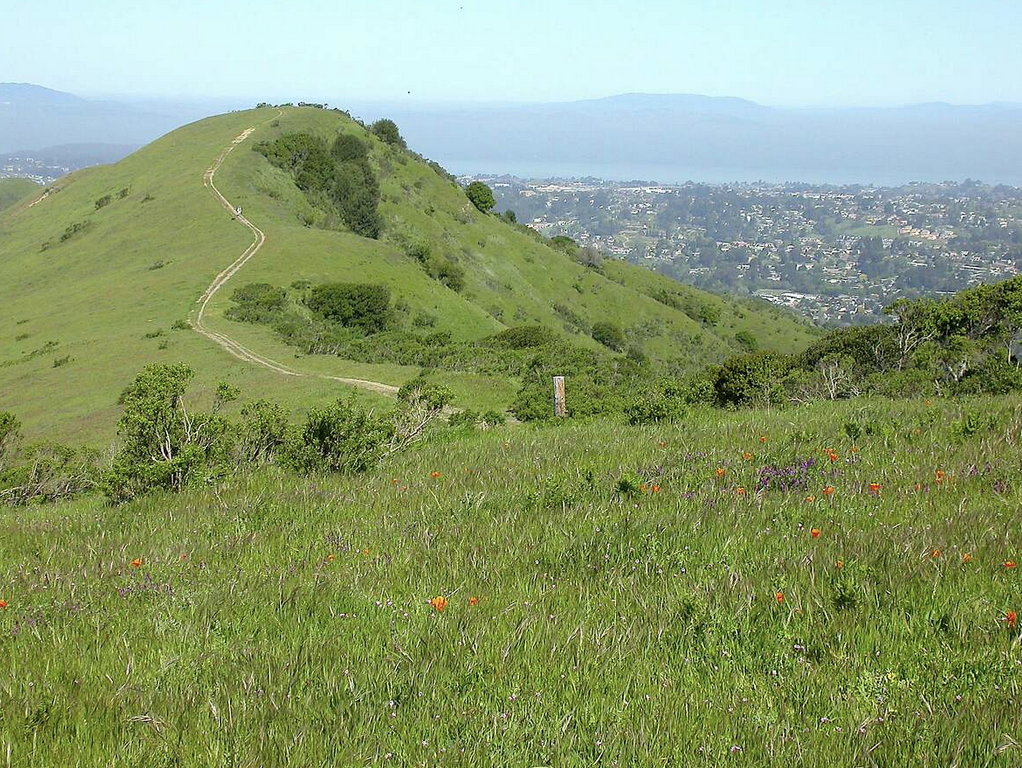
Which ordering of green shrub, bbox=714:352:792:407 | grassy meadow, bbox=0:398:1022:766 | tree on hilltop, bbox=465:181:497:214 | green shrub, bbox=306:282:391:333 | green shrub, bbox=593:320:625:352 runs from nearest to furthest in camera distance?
grassy meadow, bbox=0:398:1022:766, green shrub, bbox=714:352:792:407, green shrub, bbox=306:282:391:333, green shrub, bbox=593:320:625:352, tree on hilltop, bbox=465:181:497:214

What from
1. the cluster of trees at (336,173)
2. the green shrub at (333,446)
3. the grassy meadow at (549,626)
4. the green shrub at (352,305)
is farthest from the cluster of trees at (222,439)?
the cluster of trees at (336,173)

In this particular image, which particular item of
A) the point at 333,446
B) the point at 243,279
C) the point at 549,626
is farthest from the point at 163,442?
the point at 243,279

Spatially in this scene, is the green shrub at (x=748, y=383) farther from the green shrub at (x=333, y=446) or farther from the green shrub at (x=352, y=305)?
the green shrub at (x=352, y=305)

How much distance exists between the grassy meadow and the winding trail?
21.3 metres

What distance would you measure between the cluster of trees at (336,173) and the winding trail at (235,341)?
31.7 feet

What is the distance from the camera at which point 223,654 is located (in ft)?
10.3

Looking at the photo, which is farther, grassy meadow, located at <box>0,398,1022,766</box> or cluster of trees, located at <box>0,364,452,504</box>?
cluster of trees, located at <box>0,364,452,504</box>

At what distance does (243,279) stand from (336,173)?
124 ft

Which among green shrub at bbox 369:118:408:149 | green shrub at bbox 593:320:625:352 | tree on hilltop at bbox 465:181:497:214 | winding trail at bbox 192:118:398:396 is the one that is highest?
green shrub at bbox 369:118:408:149

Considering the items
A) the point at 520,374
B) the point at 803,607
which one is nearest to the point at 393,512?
the point at 803,607

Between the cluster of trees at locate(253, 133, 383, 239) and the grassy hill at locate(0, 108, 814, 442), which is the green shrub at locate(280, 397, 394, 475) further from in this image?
the cluster of trees at locate(253, 133, 383, 239)

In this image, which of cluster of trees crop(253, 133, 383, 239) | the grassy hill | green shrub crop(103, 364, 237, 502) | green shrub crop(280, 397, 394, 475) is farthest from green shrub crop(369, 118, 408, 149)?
green shrub crop(280, 397, 394, 475)

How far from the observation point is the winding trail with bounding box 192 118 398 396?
27953 mm

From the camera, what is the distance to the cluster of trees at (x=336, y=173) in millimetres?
73688
